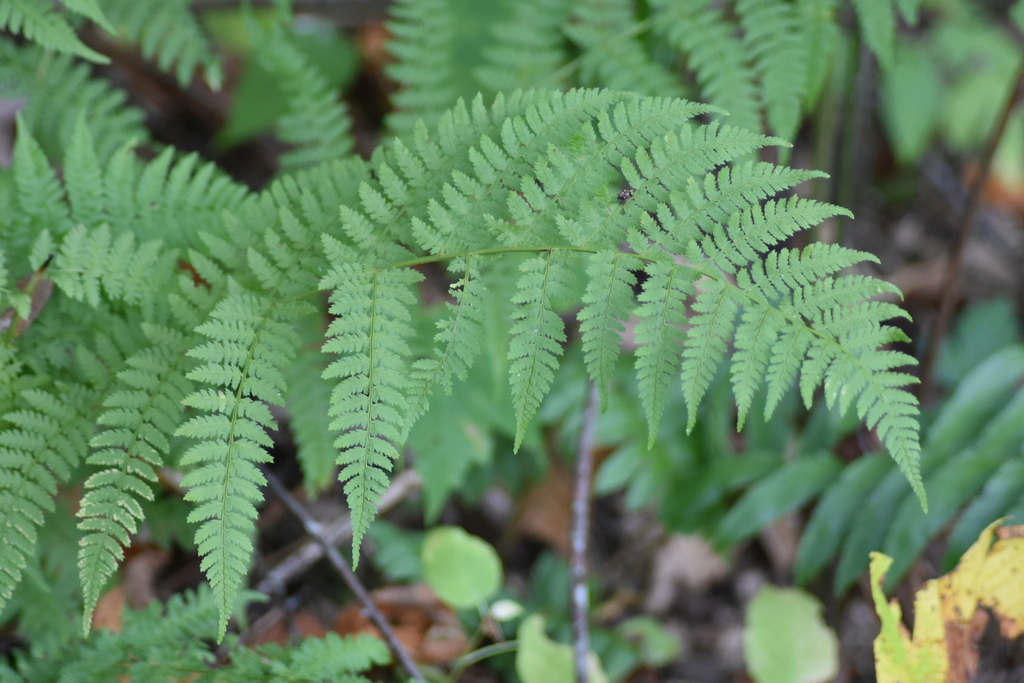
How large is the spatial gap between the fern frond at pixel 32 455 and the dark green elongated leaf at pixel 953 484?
1941mm

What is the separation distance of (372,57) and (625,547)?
2.39m

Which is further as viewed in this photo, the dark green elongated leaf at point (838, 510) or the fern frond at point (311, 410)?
the dark green elongated leaf at point (838, 510)

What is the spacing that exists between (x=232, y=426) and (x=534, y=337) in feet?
1.84

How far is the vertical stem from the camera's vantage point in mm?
1934

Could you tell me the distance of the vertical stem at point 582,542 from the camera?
1.93 metres

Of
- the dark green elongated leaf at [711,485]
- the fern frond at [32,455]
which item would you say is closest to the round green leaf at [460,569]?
the dark green elongated leaf at [711,485]

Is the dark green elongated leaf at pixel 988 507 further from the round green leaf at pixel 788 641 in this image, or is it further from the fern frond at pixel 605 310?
the fern frond at pixel 605 310

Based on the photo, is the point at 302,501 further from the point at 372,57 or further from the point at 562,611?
the point at 372,57

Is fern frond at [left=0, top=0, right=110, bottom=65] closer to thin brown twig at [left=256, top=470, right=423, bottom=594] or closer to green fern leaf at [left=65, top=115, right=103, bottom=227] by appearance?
green fern leaf at [left=65, top=115, right=103, bottom=227]

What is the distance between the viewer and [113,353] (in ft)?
4.96

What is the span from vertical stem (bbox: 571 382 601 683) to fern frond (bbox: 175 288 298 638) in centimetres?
91

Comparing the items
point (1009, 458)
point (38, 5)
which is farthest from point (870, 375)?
point (38, 5)

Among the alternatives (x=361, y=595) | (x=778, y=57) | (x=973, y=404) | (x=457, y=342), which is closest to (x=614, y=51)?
(x=778, y=57)

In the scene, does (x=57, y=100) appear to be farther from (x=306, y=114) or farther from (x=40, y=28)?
(x=306, y=114)
